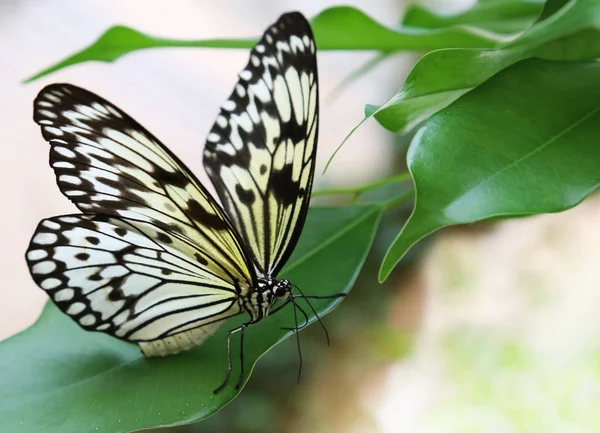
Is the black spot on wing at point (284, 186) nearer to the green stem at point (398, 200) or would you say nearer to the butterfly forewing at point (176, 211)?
the butterfly forewing at point (176, 211)

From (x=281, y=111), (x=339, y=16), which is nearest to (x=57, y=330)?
(x=281, y=111)

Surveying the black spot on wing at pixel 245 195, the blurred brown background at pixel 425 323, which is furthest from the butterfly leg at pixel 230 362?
the blurred brown background at pixel 425 323

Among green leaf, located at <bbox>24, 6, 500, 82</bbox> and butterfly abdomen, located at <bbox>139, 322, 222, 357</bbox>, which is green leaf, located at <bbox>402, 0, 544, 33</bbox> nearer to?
green leaf, located at <bbox>24, 6, 500, 82</bbox>

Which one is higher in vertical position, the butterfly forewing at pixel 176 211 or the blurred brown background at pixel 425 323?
the butterfly forewing at pixel 176 211

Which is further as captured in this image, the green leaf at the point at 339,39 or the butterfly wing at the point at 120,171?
the green leaf at the point at 339,39

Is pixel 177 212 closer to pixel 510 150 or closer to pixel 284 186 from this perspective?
pixel 284 186

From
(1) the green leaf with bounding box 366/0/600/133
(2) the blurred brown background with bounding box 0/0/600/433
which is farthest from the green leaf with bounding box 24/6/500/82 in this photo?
(2) the blurred brown background with bounding box 0/0/600/433
